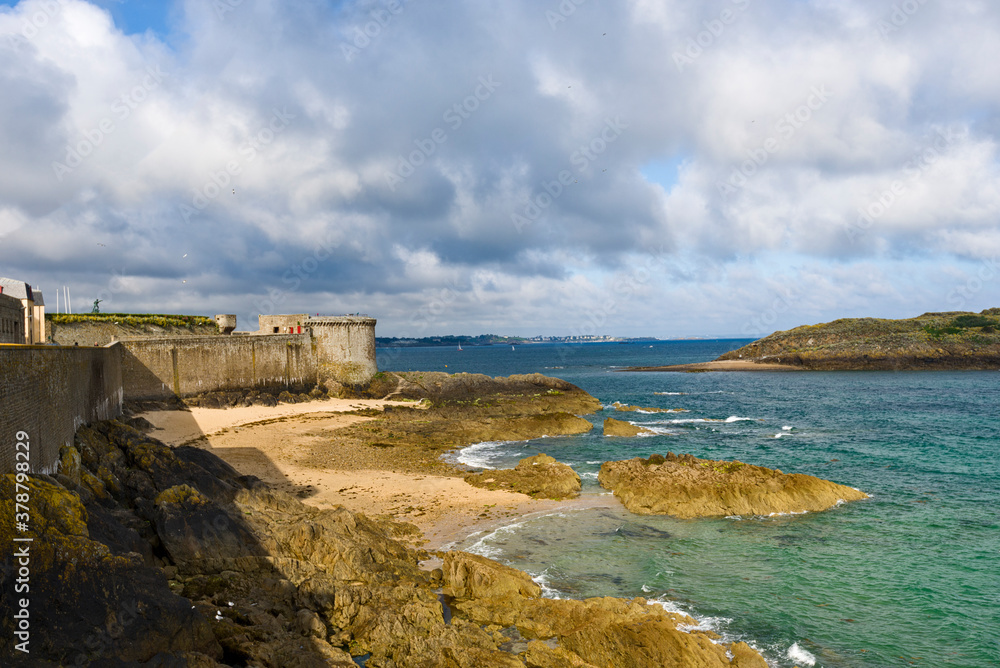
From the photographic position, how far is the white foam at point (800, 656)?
9547 millimetres

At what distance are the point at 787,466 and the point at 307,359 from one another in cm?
2888

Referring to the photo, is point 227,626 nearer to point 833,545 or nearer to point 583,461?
point 833,545

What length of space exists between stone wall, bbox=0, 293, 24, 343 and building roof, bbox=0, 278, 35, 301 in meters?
1.70

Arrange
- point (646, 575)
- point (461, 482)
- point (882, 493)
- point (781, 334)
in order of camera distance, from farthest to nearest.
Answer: point (781, 334) → point (461, 482) → point (882, 493) → point (646, 575)

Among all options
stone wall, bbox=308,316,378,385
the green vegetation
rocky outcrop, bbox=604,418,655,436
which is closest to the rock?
rocky outcrop, bbox=604,418,655,436

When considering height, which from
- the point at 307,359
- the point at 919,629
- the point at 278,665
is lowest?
the point at 919,629

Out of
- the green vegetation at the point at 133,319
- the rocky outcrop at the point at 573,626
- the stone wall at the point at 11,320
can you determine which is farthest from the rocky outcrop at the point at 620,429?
the green vegetation at the point at 133,319

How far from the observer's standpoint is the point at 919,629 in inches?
419

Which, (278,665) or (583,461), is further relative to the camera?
(583,461)

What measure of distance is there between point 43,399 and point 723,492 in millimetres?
16915

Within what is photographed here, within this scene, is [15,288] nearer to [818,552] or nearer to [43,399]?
[43,399]

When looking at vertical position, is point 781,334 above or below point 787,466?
above

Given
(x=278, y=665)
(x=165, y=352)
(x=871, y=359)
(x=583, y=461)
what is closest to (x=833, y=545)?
(x=583, y=461)

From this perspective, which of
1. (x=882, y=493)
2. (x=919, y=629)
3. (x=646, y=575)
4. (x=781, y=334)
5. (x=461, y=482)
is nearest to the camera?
(x=919, y=629)
